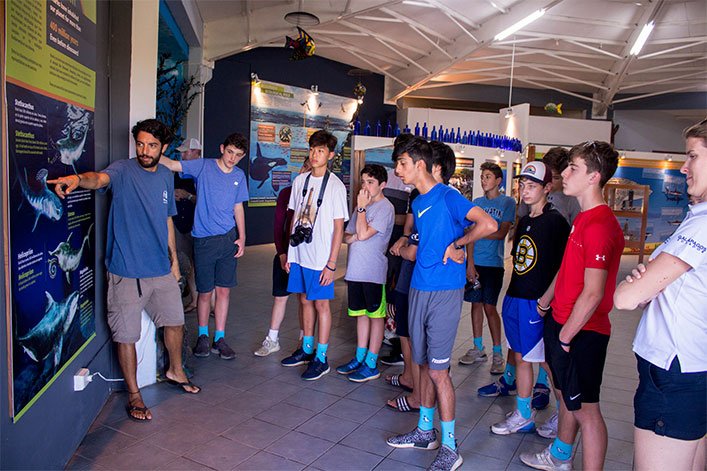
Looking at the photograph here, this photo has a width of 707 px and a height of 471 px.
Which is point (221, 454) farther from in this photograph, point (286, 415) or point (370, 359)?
point (370, 359)

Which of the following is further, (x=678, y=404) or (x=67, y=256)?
(x=67, y=256)

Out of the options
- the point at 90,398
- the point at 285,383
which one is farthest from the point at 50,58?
the point at 285,383

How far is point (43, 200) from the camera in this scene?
7.66 ft

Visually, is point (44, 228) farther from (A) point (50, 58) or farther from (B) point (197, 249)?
(B) point (197, 249)

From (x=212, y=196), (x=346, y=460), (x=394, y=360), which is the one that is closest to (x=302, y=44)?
(x=212, y=196)

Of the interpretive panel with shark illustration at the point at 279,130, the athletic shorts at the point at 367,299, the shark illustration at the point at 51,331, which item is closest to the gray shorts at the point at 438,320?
the athletic shorts at the point at 367,299

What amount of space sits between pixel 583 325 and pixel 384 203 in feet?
6.09

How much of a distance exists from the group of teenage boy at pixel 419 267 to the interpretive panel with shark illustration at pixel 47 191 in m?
0.17

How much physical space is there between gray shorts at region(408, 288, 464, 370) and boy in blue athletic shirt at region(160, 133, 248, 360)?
2.08 meters

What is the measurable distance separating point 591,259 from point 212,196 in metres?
2.92

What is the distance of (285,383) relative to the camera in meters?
3.97

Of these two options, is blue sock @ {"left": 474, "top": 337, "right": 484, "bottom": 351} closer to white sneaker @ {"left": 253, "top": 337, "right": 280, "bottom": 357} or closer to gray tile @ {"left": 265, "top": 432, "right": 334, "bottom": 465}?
white sneaker @ {"left": 253, "top": 337, "right": 280, "bottom": 357}

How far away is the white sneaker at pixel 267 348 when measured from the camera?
4.54m

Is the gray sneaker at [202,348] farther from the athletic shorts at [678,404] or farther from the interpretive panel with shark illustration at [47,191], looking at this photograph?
the athletic shorts at [678,404]
